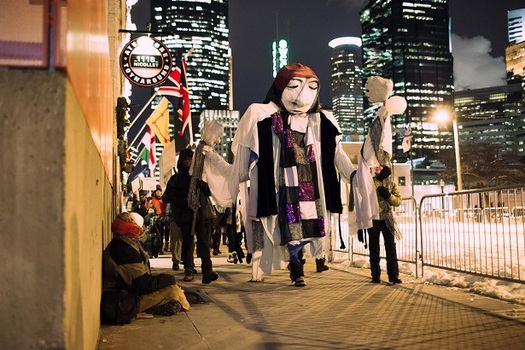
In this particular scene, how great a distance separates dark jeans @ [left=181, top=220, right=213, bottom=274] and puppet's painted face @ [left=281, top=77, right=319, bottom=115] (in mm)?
2128

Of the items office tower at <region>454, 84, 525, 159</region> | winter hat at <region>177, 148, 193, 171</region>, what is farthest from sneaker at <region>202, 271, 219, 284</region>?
office tower at <region>454, 84, 525, 159</region>

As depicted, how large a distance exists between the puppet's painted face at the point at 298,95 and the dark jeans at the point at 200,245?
2.13m

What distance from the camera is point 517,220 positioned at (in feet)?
21.2

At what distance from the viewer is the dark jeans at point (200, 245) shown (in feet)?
25.5

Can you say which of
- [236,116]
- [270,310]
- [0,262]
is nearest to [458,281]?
[270,310]

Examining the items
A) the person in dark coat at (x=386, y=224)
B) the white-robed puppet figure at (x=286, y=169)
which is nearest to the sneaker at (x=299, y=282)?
the white-robed puppet figure at (x=286, y=169)

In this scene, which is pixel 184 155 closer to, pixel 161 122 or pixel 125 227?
pixel 125 227

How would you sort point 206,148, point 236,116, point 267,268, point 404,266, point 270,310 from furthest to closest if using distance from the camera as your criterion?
point 236,116 → point 404,266 → point 206,148 → point 267,268 → point 270,310

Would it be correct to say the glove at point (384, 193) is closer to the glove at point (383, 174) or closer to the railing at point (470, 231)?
the glove at point (383, 174)

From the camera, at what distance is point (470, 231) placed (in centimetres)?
741

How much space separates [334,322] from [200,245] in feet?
10.8

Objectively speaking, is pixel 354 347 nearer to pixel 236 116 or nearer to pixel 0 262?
pixel 0 262

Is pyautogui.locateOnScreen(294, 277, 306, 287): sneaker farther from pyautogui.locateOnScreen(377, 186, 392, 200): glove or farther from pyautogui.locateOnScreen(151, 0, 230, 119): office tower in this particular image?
pyautogui.locateOnScreen(151, 0, 230, 119): office tower

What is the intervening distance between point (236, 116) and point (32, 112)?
6338 cm
